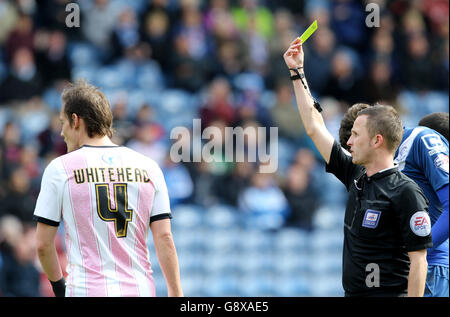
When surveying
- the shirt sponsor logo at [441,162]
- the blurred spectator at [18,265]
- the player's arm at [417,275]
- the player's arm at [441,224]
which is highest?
the shirt sponsor logo at [441,162]

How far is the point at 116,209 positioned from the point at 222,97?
7.84 m

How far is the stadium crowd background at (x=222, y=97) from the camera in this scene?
388 inches

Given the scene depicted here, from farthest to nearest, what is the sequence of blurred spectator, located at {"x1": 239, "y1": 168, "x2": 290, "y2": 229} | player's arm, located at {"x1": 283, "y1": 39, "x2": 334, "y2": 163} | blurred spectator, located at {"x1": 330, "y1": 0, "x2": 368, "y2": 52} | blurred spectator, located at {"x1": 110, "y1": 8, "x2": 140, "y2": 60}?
1. blurred spectator, located at {"x1": 330, "y1": 0, "x2": 368, "y2": 52}
2. blurred spectator, located at {"x1": 110, "y1": 8, "x2": 140, "y2": 60}
3. blurred spectator, located at {"x1": 239, "y1": 168, "x2": 290, "y2": 229}
4. player's arm, located at {"x1": 283, "y1": 39, "x2": 334, "y2": 163}

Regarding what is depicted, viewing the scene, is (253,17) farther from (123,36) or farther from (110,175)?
(110,175)

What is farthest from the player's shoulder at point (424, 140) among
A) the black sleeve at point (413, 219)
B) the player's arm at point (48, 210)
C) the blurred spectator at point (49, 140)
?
the blurred spectator at point (49, 140)

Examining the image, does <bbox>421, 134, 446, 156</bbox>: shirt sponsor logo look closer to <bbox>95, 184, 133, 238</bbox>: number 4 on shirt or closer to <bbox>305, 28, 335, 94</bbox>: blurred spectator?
<bbox>95, 184, 133, 238</bbox>: number 4 on shirt

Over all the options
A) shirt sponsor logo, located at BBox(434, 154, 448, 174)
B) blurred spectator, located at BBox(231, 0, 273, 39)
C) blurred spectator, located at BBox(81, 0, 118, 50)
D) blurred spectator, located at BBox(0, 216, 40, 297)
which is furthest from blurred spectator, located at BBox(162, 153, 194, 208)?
shirt sponsor logo, located at BBox(434, 154, 448, 174)

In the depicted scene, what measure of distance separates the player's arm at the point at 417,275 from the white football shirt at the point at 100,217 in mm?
1318

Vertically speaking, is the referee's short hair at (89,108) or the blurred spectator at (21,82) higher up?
the blurred spectator at (21,82)

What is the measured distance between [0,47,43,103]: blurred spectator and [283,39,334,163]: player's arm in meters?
8.20

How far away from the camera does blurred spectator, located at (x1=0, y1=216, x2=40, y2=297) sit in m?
9.11

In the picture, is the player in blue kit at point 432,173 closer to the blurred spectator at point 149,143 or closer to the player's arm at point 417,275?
the player's arm at point 417,275
